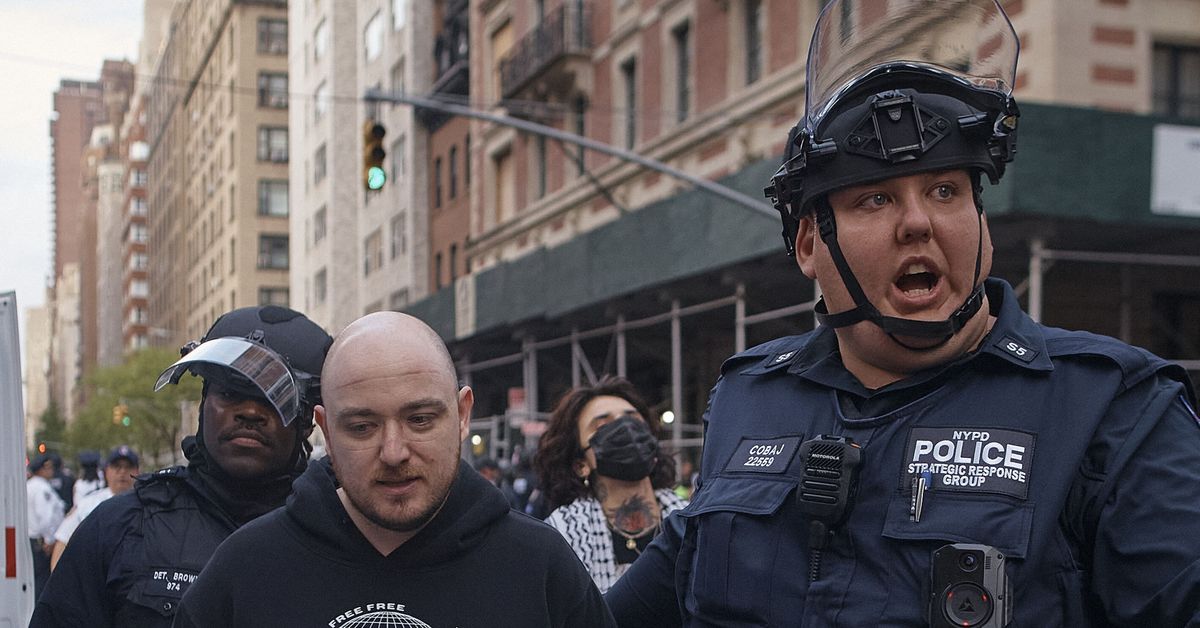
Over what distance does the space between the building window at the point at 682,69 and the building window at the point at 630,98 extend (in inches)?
64.1

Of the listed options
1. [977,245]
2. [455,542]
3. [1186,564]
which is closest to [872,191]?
[977,245]

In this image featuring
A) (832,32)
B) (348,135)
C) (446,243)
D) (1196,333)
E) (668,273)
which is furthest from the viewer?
(348,135)

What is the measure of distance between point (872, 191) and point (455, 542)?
1.14 meters

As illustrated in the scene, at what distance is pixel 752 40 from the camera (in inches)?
899

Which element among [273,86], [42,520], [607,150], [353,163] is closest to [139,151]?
[273,86]

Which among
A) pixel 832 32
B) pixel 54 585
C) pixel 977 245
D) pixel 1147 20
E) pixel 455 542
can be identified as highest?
pixel 1147 20

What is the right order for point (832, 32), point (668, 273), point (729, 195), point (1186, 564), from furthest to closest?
point (668, 273), point (729, 195), point (832, 32), point (1186, 564)

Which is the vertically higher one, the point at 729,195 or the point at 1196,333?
the point at 729,195

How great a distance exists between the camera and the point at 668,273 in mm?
19359

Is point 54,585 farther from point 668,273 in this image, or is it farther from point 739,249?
point 668,273

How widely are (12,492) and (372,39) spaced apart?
45.6 m

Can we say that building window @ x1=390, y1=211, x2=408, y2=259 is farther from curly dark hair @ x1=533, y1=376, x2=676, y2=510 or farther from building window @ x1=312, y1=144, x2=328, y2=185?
curly dark hair @ x1=533, y1=376, x2=676, y2=510

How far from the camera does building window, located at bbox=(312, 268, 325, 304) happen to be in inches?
2157

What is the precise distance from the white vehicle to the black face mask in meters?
2.40
